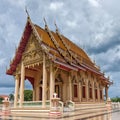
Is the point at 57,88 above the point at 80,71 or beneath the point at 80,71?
beneath

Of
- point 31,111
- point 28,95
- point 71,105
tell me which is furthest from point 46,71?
point 28,95

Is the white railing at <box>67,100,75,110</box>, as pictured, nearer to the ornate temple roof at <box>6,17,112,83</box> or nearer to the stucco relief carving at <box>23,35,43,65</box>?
the ornate temple roof at <box>6,17,112,83</box>

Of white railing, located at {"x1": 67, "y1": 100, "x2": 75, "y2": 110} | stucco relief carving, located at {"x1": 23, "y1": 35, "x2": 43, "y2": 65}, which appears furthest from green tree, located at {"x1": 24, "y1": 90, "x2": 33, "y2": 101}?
white railing, located at {"x1": 67, "y1": 100, "x2": 75, "y2": 110}

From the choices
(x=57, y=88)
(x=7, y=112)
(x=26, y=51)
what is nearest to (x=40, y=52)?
(x=26, y=51)

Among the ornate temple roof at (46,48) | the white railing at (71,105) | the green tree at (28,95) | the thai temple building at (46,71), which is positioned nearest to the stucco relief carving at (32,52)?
the thai temple building at (46,71)

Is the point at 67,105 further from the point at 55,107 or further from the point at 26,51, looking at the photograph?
the point at 26,51

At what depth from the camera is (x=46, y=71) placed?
14.0m

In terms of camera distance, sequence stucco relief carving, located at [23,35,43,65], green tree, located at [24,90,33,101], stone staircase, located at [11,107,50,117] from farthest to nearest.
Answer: green tree, located at [24,90,33,101] → stucco relief carving, located at [23,35,43,65] → stone staircase, located at [11,107,50,117]

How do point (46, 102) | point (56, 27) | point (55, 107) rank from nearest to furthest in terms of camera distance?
point (55, 107)
point (46, 102)
point (56, 27)

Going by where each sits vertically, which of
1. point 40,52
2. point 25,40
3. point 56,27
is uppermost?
point 56,27

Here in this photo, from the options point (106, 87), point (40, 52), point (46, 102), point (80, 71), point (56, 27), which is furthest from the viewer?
point (106, 87)

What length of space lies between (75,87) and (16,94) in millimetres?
5118

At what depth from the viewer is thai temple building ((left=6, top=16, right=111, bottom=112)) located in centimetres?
1369

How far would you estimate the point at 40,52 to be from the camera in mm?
14766
